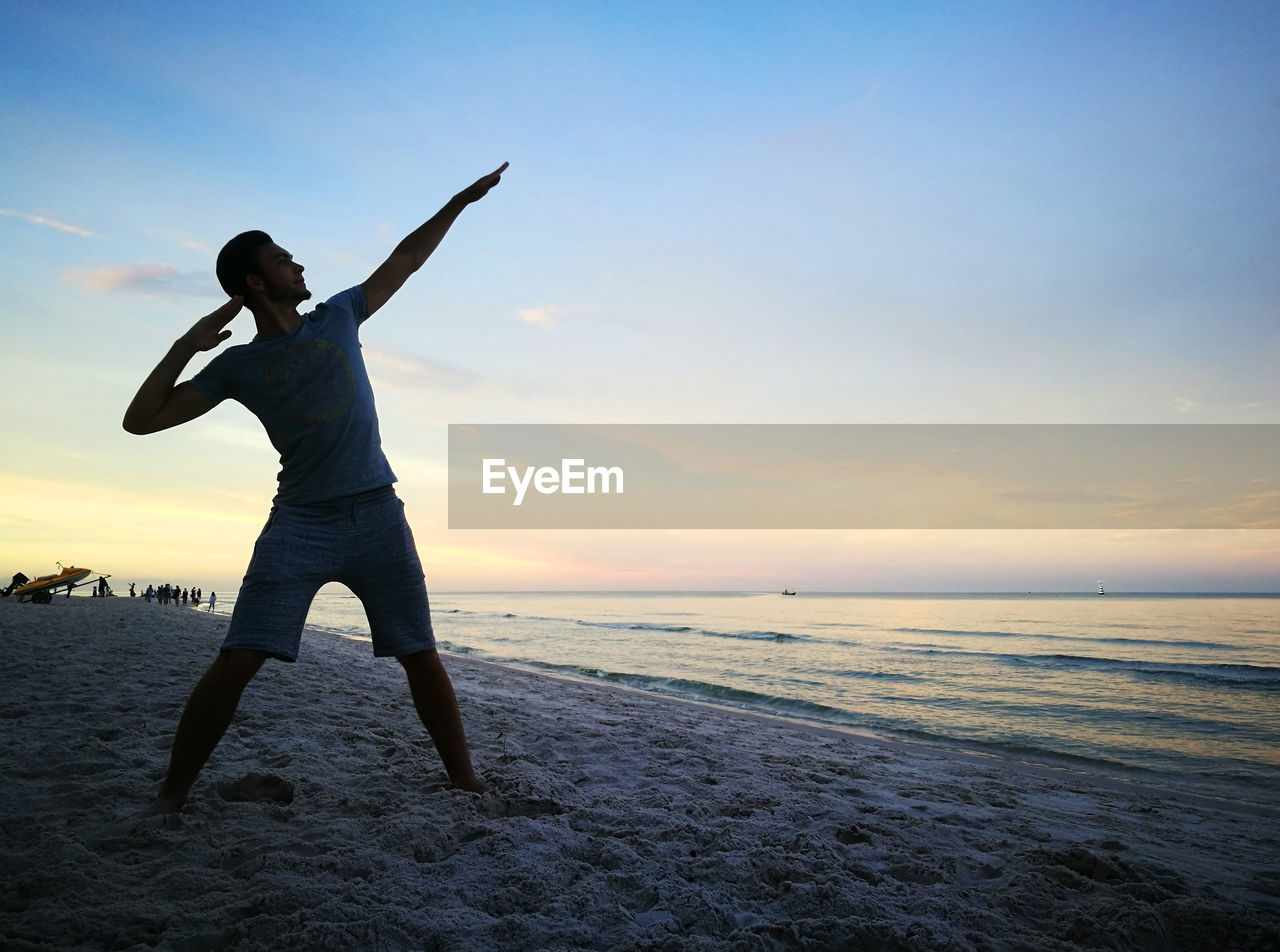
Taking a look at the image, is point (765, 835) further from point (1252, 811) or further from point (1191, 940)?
point (1252, 811)

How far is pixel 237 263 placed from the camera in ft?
8.29

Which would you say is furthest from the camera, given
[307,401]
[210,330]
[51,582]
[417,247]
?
[51,582]

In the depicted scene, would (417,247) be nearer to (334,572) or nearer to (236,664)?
(334,572)

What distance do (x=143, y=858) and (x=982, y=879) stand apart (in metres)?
2.87

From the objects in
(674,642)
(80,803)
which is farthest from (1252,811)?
(674,642)

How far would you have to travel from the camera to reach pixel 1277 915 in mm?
2303

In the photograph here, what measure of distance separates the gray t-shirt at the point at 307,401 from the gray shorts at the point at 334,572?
9cm

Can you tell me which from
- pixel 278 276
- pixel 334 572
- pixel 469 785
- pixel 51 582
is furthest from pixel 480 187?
pixel 51 582

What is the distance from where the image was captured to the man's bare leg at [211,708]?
7.84 ft

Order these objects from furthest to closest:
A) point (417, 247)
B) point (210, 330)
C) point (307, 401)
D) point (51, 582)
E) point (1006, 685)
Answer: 1. point (51, 582)
2. point (1006, 685)
3. point (417, 247)
4. point (307, 401)
5. point (210, 330)

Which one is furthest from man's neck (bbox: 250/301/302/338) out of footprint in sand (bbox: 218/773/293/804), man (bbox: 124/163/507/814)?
footprint in sand (bbox: 218/773/293/804)

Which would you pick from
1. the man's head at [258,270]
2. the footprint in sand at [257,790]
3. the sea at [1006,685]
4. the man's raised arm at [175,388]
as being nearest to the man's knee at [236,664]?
the footprint in sand at [257,790]

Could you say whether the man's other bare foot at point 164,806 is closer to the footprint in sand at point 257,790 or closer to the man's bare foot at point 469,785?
the footprint in sand at point 257,790

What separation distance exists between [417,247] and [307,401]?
2.79ft
